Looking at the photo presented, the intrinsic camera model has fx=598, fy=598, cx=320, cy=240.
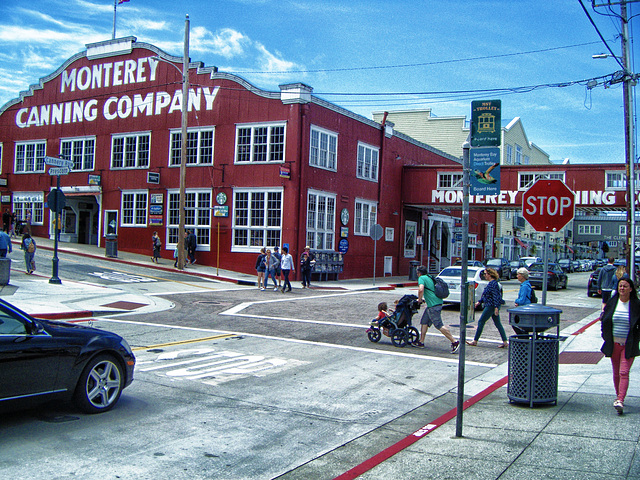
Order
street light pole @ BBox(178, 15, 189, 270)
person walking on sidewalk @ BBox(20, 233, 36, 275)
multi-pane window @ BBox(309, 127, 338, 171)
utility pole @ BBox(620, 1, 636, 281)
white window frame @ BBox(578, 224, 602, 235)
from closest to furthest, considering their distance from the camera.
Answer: utility pole @ BBox(620, 1, 636, 281)
person walking on sidewalk @ BBox(20, 233, 36, 275)
street light pole @ BBox(178, 15, 189, 270)
multi-pane window @ BBox(309, 127, 338, 171)
white window frame @ BBox(578, 224, 602, 235)

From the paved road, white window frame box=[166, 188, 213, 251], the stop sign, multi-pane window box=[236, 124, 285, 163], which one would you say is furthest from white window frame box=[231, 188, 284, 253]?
the stop sign

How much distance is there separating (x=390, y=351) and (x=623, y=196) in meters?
25.9

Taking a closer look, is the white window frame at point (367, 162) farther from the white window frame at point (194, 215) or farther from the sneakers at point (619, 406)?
the sneakers at point (619, 406)

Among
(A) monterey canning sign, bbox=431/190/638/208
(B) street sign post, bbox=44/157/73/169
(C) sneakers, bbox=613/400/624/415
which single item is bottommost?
(C) sneakers, bbox=613/400/624/415

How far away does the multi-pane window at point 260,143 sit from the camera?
2859 centimetres

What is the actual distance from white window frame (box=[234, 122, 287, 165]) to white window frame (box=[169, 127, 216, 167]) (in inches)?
65.4

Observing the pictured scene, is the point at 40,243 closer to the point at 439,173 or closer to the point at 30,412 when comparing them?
the point at 439,173

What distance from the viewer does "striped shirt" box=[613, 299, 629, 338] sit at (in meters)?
6.88

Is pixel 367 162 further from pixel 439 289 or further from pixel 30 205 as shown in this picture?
pixel 439 289

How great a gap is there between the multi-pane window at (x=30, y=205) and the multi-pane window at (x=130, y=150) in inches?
244

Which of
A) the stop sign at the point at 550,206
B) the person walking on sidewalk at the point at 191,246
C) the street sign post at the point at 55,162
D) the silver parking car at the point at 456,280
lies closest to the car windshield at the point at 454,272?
the silver parking car at the point at 456,280

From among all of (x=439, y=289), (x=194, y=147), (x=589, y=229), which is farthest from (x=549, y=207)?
(x=589, y=229)

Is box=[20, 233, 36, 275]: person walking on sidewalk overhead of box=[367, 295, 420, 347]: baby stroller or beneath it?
overhead

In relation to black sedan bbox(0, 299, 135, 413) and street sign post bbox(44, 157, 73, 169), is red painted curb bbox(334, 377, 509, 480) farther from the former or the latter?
street sign post bbox(44, 157, 73, 169)
